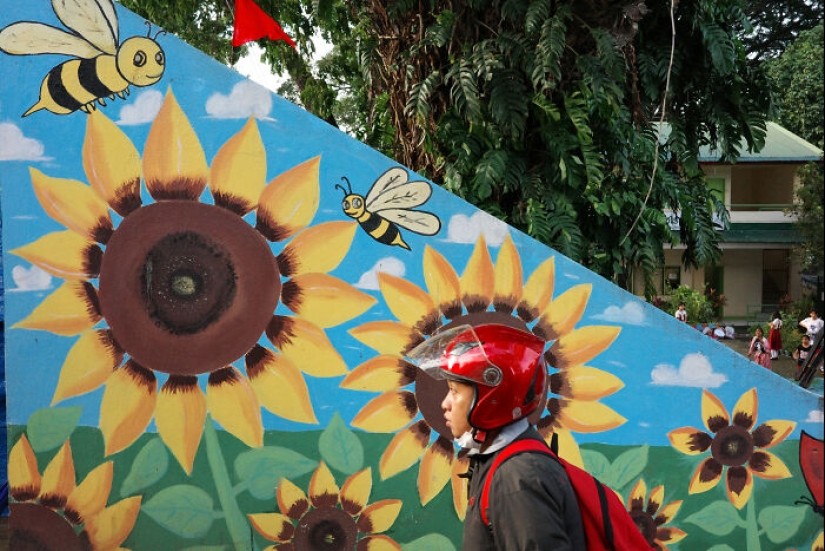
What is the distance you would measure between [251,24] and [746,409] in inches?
152

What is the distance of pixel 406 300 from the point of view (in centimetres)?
414

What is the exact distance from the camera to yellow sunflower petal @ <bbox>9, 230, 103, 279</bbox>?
13.4 feet

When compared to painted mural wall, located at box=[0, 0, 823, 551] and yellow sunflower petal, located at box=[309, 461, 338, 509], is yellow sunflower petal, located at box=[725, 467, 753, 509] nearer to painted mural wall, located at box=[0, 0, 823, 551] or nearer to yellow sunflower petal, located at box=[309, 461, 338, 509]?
painted mural wall, located at box=[0, 0, 823, 551]

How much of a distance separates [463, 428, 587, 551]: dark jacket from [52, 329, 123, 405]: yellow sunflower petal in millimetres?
2333

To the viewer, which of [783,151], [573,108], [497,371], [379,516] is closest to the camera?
[497,371]

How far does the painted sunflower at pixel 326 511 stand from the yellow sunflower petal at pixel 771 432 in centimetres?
170

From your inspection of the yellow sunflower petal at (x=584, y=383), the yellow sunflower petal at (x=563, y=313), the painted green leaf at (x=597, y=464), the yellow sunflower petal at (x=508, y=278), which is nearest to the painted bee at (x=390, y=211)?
the yellow sunflower petal at (x=508, y=278)

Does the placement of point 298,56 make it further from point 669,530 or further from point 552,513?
point 552,513

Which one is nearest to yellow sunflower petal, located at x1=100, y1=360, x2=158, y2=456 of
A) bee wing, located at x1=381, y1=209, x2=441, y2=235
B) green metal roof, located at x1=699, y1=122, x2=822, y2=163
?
bee wing, located at x1=381, y1=209, x2=441, y2=235

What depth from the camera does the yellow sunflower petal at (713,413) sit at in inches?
163

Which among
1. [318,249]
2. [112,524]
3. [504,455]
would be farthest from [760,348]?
[504,455]

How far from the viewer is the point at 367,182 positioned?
4.14 meters

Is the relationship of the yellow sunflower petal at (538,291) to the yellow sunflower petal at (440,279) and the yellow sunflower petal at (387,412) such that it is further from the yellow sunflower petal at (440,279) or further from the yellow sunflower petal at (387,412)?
the yellow sunflower petal at (387,412)

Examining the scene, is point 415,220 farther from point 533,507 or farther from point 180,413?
point 533,507
